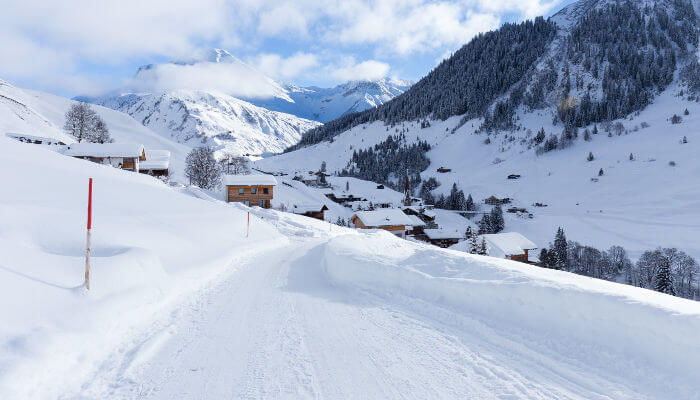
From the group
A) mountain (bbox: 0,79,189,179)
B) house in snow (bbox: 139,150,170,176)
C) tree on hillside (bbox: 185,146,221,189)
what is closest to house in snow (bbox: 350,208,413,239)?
tree on hillside (bbox: 185,146,221,189)

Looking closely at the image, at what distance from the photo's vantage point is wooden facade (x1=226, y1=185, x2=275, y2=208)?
49.9m

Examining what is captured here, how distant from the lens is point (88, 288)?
292 inches

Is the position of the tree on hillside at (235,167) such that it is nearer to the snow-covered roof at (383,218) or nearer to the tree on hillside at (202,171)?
the tree on hillside at (202,171)

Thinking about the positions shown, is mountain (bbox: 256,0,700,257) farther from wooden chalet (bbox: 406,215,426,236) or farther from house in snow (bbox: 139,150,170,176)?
house in snow (bbox: 139,150,170,176)

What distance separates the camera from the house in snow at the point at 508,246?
52.8 metres

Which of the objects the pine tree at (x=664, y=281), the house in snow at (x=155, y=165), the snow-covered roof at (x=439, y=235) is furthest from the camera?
the snow-covered roof at (x=439, y=235)

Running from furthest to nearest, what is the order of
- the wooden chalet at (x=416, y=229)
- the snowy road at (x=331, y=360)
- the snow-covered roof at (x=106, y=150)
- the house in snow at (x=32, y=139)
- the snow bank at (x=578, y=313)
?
the wooden chalet at (x=416, y=229) → the house in snow at (x=32, y=139) → the snow-covered roof at (x=106, y=150) → the snow bank at (x=578, y=313) → the snowy road at (x=331, y=360)

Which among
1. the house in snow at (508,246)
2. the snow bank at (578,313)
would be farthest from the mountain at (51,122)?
the snow bank at (578,313)

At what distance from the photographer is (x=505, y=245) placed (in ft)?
177

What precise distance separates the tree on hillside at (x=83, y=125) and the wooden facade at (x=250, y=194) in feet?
134

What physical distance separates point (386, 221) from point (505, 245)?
2043 centimetres

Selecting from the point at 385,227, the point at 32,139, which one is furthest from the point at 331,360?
the point at 32,139

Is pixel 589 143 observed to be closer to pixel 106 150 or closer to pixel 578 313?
pixel 578 313

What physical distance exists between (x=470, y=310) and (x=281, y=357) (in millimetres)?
4836
